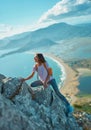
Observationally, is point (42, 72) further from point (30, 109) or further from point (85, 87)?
point (85, 87)

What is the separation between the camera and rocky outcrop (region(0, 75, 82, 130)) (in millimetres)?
15539

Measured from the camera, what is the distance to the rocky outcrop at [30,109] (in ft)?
51.0

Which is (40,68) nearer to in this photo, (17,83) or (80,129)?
(17,83)

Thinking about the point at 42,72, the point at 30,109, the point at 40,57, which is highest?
the point at 40,57

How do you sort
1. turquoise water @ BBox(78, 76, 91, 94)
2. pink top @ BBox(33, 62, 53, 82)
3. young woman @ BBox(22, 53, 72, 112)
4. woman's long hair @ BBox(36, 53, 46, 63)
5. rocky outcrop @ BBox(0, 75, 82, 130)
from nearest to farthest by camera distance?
1. rocky outcrop @ BBox(0, 75, 82, 130)
2. woman's long hair @ BBox(36, 53, 46, 63)
3. young woman @ BBox(22, 53, 72, 112)
4. pink top @ BBox(33, 62, 53, 82)
5. turquoise water @ BBox(78, 76, 91, 94)

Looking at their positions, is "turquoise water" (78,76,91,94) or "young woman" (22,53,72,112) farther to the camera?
"turquoise water" (78,76,91,94)

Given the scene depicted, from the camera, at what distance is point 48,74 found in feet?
63.0

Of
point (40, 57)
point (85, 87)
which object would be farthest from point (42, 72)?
point (85, 87)

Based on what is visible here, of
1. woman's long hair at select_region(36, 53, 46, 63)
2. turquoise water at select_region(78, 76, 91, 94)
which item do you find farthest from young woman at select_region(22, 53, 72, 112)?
turquoise water at select_region(78, 76, 91, 94)

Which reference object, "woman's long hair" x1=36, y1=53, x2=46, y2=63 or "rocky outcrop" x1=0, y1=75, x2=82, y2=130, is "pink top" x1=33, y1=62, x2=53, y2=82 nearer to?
"woman's long hair" x1=36, y1=53, x2=46, y2=63

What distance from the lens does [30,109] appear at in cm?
1798

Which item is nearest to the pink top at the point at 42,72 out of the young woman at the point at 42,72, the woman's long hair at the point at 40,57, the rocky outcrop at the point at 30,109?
the young woman at the point at 42,72

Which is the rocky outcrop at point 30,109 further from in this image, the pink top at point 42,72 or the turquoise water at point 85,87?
the turquoise water at point 85,87

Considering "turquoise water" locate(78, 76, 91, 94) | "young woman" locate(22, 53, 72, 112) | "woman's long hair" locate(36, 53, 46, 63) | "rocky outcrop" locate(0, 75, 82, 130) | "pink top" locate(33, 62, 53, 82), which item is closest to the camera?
"rocky outcrop" locate(0, 75, 82, 130)
